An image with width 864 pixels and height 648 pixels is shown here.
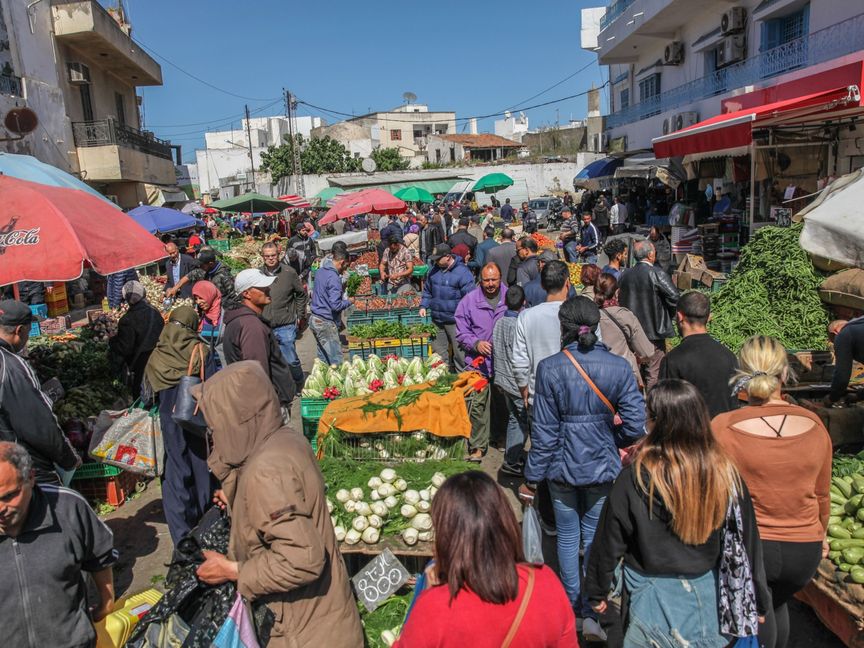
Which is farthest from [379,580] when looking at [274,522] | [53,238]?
[53,238]

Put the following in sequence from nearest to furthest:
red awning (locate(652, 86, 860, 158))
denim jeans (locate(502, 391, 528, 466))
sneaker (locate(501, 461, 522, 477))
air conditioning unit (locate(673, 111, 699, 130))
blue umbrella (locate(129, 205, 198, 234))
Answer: denim jeans (locate(502, 391, 528, 466)), sneaker (locate(501, 461, 522, 477)), red awning (locate(652, 86, 860, 158)), blue umbrella (locate(129, 205, 198, 234)), air conditioning unit (locate(673, 111, 699, 130))

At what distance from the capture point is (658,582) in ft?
8.65

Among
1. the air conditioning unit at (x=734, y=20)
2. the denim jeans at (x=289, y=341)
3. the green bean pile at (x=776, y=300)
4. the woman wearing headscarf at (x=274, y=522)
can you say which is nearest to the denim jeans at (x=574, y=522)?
the woman wearing headscarf at (x=274, y=522)

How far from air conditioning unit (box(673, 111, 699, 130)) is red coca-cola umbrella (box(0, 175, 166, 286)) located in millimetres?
19212

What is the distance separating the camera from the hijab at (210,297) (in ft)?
20.2

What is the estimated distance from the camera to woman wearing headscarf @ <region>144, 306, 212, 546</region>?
4891mm

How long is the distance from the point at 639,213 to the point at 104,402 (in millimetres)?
20606

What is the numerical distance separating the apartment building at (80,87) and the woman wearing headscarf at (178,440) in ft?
33.1

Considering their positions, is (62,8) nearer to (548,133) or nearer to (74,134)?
(74,134)

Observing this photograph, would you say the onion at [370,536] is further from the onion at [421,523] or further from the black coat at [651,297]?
the black coat at [651,297]

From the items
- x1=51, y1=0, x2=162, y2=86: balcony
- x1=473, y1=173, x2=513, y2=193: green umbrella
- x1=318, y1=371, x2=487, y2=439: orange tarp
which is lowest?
x1=318, y1=371, x2=487, y2=439: orange tarp

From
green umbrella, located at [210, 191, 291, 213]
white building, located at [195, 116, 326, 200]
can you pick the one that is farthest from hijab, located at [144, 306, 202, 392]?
white building, located at [195, 116, 326, 200]

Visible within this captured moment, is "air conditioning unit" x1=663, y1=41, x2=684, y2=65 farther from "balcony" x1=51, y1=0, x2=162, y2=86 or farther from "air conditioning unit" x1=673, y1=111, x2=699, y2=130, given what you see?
"balcony" x1=51, y1=0, x2=162, y2=86

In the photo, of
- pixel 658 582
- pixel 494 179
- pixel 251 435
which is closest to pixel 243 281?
pixel 251 435
